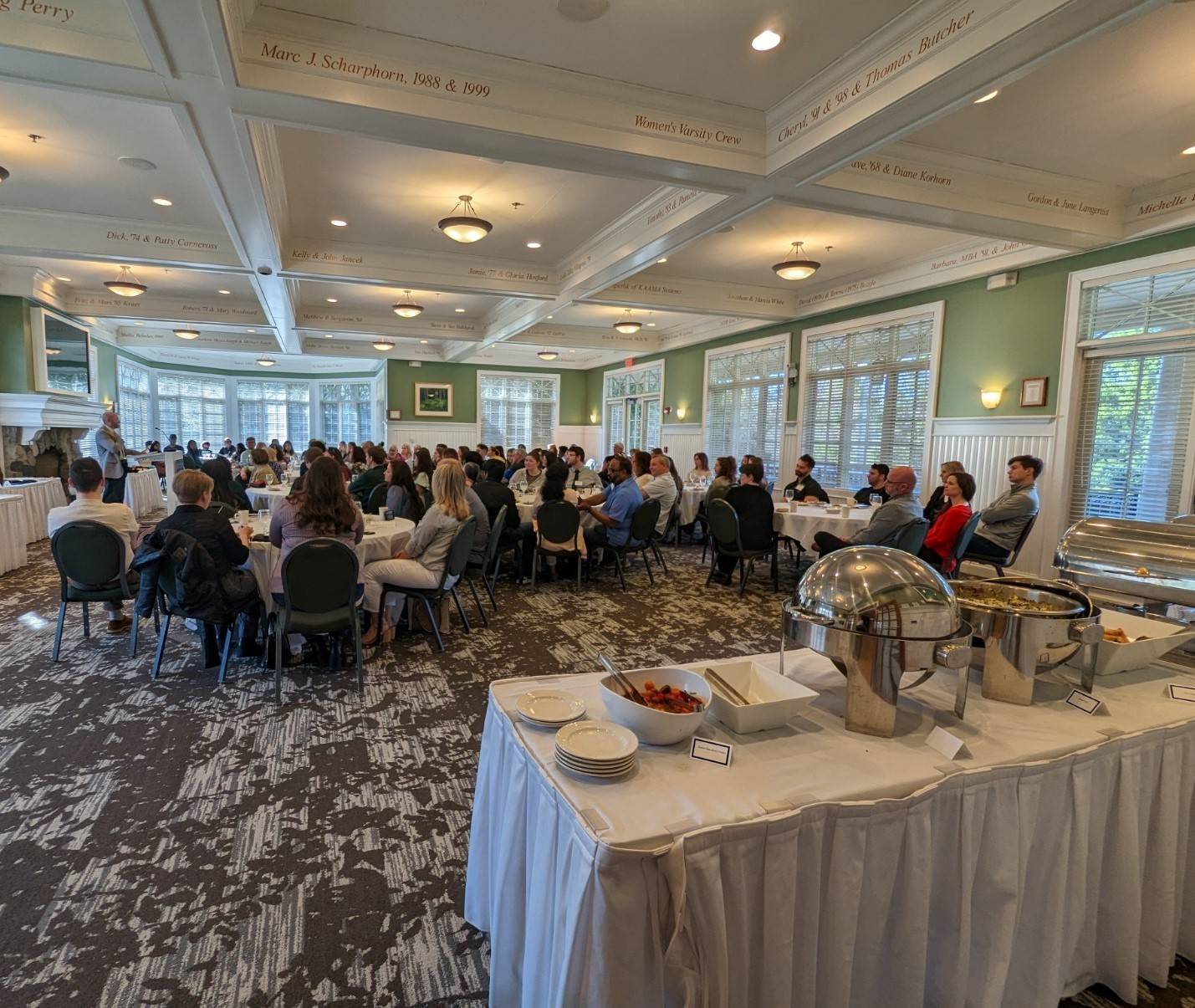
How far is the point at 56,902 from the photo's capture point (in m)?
1.96

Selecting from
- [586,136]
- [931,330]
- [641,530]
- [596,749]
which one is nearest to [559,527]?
[641,530]

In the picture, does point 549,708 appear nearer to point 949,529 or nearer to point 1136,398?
point 949,529

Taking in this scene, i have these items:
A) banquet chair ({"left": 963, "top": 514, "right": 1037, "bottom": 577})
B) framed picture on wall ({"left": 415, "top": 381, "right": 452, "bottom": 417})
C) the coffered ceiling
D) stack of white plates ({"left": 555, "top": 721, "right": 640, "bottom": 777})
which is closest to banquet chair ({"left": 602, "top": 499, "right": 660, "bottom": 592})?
the coffered ceiling

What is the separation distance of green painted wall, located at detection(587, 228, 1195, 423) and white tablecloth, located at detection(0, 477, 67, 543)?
32.8ft

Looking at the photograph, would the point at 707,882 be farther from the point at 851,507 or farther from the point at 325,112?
the point at 851,507

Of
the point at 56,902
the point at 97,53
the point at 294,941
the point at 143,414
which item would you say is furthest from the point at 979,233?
the point at 143,414

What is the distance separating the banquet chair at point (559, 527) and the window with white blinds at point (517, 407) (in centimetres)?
1037

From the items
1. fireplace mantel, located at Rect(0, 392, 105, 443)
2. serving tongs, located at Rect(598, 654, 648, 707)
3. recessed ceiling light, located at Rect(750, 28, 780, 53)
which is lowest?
serving tongs, located at Rect(598, 654, 648, 707)

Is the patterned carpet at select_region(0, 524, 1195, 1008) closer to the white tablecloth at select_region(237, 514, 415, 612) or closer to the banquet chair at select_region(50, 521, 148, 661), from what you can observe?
the banquet chair at select_region(50, 521, 148, 661)

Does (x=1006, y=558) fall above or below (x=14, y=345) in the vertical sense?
below

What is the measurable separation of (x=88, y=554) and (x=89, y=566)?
0.09m

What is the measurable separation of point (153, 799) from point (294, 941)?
43.6 inches

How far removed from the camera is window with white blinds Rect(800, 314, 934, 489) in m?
7.47

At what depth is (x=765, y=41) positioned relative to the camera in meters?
3.35
